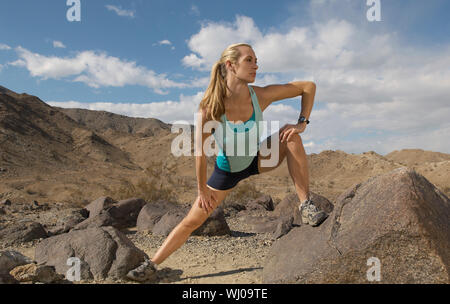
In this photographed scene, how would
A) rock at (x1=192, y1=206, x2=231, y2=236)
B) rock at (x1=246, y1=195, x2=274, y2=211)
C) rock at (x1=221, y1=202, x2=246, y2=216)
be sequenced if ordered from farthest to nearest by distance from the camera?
1. rock at (x1=246, y1=195, x2=274, y2=211)
2. rock at (x1=221, y1=202, x2=246, y2=216)
3. rock at (x1=192, y1=206, x2=231, y2=236)

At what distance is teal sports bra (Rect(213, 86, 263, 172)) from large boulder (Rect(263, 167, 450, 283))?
3.10 ft

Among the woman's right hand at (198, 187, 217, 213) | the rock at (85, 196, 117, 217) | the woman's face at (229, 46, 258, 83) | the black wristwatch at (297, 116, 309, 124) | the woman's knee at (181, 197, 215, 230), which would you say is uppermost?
the woman's face at (229, 46, 258, 83)

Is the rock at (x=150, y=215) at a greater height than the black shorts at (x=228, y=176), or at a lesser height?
lesser

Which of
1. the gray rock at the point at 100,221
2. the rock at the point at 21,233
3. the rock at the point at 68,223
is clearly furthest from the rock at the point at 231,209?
the rock at the point at 21,233

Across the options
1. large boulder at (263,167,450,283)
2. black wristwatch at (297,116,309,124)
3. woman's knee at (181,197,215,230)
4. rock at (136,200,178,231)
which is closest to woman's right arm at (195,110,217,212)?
woman's knee at (181,197,215,230)

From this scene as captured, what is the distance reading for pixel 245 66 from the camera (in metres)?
2.96

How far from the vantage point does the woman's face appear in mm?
2951

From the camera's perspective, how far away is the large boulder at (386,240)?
260 cm

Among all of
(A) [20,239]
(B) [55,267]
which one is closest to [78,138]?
(A) [20,239]

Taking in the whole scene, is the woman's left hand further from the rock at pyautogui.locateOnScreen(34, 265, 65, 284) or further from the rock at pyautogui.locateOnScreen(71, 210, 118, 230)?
the rock at pyautogui.locateOnScreen(71, 210, 118, 230)

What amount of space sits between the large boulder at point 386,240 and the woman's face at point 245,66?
1.44 metres

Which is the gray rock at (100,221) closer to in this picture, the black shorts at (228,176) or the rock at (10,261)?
the rock at (10,261)

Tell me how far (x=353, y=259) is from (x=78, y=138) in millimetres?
33481

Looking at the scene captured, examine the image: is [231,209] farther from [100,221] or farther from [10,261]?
[10,261]
